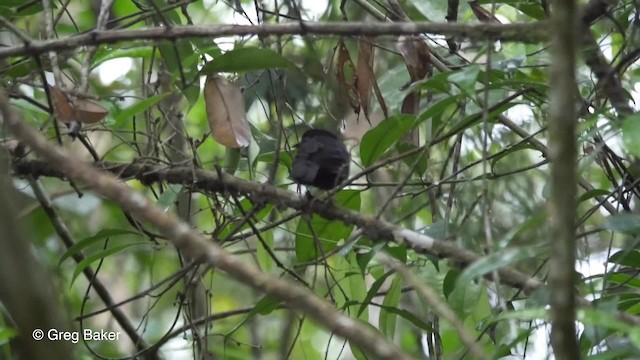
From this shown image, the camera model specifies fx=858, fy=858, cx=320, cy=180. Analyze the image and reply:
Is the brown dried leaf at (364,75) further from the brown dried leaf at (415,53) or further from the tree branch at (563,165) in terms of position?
the tree branch at (563,165)

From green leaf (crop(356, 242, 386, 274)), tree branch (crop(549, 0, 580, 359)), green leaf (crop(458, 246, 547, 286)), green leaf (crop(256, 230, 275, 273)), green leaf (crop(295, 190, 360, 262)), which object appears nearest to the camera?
tree branch (crop(549, 0, 580, 359))

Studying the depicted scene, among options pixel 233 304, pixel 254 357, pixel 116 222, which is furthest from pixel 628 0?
pixel 233 304

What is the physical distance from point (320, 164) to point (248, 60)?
201 mm

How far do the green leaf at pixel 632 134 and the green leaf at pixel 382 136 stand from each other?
38cm

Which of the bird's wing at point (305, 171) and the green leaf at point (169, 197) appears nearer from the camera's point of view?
the bird's wing at point (305, 171)

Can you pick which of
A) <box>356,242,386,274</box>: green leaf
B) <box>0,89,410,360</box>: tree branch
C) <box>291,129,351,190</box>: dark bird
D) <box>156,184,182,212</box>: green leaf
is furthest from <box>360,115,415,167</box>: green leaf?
<box>0,89,410,360</box>: tree branch

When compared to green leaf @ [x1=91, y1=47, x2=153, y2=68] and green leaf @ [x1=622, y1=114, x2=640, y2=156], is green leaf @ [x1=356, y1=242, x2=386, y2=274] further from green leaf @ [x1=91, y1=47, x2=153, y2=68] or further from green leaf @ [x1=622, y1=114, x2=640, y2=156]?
green leaf @ [x1=91, y1=47, x2=153, y2=68]

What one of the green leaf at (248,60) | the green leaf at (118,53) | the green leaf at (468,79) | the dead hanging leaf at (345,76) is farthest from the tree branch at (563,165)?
the green leaf at (118,53)

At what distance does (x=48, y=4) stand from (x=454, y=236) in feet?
2.67

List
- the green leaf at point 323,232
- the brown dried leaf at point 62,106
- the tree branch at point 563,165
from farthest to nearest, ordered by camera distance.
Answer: the green leaf at point 323,232 → the brown dried leaf at point 62,106 → the tree branch at point 563,165

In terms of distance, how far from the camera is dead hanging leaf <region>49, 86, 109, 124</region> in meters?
1.36

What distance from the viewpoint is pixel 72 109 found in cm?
137

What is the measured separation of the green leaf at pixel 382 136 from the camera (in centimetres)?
134

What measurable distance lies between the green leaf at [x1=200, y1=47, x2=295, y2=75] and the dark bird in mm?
134
